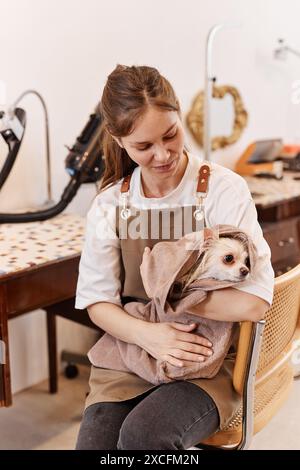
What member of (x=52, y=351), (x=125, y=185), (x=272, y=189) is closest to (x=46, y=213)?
(x=52, y=351)

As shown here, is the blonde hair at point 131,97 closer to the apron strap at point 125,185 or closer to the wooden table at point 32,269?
the apron strap at point 125,185

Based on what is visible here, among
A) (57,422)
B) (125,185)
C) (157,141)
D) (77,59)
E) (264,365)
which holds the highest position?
(77,59)

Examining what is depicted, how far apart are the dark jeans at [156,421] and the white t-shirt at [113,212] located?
25 cm

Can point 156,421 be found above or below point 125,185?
below

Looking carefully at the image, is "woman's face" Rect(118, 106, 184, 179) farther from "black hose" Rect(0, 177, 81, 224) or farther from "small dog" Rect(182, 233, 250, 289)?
"black hose" Rect(0, 177, 81, 224)

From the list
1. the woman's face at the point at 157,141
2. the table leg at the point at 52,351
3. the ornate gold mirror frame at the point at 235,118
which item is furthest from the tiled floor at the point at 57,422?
the ornate gold mirror frame at the point at 235,118

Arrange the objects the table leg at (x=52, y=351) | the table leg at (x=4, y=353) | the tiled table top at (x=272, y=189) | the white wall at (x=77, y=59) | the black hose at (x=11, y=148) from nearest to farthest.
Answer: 1. the table leg at (x=4, y=353)
2. the black hose at (x=11, y=148)
3. the white wall at (x=77, y=59)
4. the table leg at (x=52, y=351)
5. the tiled table top at (x=272, y=189)

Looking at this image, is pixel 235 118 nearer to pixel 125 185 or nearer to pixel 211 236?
pixel 125 185

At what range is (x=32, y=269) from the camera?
159 cm

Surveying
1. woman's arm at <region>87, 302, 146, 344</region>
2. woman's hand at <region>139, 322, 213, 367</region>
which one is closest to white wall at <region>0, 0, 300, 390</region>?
woman's arm at <region>87, 302, 146, 344</region>

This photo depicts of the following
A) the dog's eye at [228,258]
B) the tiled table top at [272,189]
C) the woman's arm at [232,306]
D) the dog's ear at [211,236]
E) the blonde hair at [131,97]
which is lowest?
the woman's arm at [232,306]

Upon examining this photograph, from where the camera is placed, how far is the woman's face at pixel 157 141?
1181mm

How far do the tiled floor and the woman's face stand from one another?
1.07 m

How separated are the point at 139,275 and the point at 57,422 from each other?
41.4 inches
